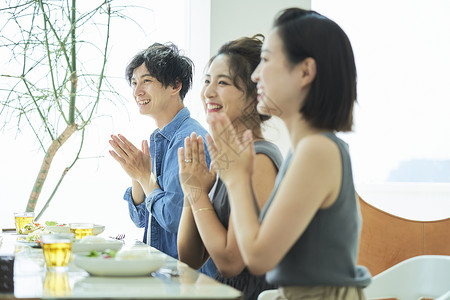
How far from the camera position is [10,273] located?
1.45m

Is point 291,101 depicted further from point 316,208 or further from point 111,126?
point 111,126

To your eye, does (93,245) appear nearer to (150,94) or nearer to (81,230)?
(81,230)

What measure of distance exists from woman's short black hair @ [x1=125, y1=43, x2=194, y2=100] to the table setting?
4.03 feet

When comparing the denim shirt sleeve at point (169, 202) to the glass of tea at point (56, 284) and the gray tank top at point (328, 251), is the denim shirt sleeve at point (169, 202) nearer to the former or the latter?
the glass of tea at point (56, 284)

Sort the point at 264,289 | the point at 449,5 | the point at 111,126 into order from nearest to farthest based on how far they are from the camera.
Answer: the point at 264,289, the point at 111,126, the point at 449,5


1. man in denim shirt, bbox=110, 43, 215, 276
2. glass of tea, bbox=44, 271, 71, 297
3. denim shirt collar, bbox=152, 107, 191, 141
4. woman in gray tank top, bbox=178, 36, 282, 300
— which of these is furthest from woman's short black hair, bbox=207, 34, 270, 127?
glass of tea, bbox=44, 271, 71, 297

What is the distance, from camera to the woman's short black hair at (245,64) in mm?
1948

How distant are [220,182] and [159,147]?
0.85m

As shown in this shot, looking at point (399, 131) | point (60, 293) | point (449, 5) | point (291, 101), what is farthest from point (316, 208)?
point (449, 5)

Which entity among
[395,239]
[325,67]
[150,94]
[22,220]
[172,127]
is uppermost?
[325,67]

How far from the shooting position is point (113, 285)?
122 centimetres

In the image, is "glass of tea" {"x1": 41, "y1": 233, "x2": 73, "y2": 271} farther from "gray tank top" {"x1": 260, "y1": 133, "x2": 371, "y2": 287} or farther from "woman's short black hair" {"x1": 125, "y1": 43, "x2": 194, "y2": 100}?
"woman's short black hair" {"x1": 125, "y1": 43, "x2": 194, "y2": 100}

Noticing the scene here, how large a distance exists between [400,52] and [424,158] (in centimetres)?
73

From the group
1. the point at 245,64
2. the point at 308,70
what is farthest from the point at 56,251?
the point at 245,64
